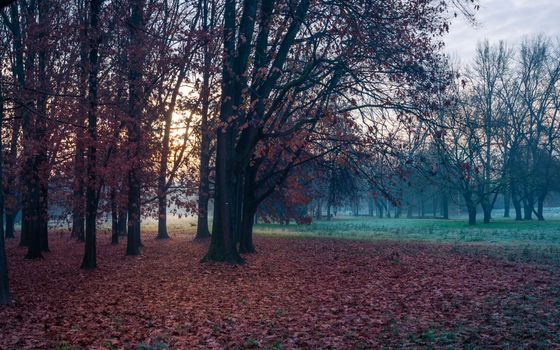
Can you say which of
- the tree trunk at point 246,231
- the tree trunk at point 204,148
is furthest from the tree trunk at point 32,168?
the tree trunk at point 246,231

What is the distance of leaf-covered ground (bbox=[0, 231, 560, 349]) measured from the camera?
7559 millimetres

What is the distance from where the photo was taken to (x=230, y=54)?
16719mm

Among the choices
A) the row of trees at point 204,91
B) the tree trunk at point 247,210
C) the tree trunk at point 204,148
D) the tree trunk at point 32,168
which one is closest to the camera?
the row of trees at point 204,91

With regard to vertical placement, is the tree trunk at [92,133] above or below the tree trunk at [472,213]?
above

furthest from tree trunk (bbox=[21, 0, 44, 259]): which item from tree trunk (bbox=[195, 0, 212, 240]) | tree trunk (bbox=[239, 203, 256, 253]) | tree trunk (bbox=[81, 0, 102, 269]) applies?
tree trunk (bbox=[239, 203, 256, 253])

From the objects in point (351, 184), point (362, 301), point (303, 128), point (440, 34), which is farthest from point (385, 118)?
point (351, 184)

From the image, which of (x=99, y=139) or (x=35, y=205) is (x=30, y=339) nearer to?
(x=99, y=139)

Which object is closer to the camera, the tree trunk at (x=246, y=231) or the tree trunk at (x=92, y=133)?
the tree trunk at (x=92, y=133)

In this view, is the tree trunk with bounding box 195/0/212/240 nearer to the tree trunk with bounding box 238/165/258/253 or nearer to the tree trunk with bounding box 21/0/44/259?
the tree trunk with bounding box 238/165/258/253

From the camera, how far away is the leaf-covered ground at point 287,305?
298 inches

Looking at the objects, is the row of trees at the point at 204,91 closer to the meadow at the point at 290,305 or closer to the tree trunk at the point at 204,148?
the tree trunk at the point at 204,148

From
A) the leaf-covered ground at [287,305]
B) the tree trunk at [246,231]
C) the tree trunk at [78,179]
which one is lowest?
the leaf-covered ground at [287,305]

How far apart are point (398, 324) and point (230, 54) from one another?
11.2 metres

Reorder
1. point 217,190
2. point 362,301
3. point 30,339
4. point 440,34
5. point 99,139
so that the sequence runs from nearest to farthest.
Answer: point 30,339 < point 362,301 < point 440,34 < point 99,139 < point 217,190
